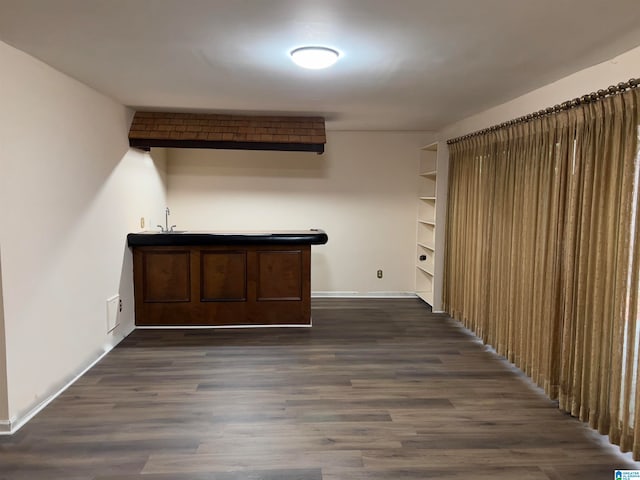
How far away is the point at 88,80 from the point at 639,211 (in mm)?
3715

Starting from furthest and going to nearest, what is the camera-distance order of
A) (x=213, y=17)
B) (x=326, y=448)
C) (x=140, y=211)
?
(x=140, y=211), (x=326, y=448), (x=213, y=17)

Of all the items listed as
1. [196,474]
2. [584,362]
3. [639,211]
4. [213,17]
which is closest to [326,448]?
[196,474]

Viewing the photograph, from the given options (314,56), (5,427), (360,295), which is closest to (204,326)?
(5,427)

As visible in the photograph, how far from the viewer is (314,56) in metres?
2.42

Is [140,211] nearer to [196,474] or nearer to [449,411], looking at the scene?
[196,474]

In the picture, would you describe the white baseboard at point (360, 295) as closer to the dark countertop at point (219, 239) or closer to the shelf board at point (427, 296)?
the shelf board at point (427, 296)

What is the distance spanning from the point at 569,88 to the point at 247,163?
3989mm

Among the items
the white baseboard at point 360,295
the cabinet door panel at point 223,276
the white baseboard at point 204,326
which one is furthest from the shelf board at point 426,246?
the cabinet door panel at point 223,276

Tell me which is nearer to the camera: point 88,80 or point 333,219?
point 88,80

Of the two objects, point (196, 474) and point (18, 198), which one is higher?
point (18, 198)

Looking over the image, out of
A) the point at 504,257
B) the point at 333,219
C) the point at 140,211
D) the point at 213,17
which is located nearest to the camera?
the point at 213,17

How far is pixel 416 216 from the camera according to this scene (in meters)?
5.98

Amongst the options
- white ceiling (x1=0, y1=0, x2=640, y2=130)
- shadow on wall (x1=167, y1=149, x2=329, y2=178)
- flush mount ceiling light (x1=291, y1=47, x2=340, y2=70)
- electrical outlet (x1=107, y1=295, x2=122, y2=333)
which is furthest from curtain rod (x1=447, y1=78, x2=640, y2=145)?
electrical outlet (x1=107, y1=295, x2=122, y2=333)

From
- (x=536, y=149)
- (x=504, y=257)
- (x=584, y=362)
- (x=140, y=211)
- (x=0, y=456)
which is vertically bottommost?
(x=0, y=456)
